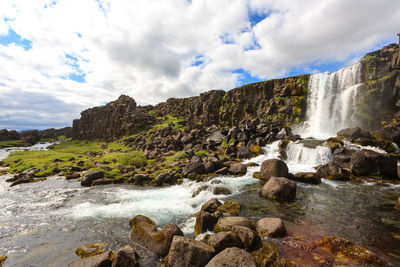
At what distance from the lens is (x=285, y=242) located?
10.0m

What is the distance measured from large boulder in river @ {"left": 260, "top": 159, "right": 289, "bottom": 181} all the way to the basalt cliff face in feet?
114

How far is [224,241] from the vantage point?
9070mm

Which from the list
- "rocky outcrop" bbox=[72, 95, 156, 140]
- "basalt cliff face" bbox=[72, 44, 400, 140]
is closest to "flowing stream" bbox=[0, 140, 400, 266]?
"basalt cliff face" bbox=[72, 44, 400, 140]

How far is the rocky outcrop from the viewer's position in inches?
4060

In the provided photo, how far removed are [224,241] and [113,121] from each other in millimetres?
120678

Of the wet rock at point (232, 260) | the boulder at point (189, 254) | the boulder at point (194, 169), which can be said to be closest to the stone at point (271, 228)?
the wet rock at point (232, 260)

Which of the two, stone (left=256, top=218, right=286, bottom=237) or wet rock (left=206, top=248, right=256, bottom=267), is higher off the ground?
wet rock (left=206, top=248, right=256, bottom=267)

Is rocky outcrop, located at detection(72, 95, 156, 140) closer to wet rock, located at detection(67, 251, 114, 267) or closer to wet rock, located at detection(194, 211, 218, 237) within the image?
wet rock, located at detection(194, 211, 218, 237)

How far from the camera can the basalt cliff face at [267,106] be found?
42.2m

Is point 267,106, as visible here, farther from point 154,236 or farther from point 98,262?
point 98,262

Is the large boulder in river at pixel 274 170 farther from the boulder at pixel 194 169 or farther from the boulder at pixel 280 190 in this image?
the boulder at pixel 194 169

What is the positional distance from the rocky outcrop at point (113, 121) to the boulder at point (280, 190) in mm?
91924

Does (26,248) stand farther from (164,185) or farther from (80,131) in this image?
(80,131)

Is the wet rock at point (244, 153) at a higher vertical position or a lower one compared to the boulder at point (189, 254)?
higher
